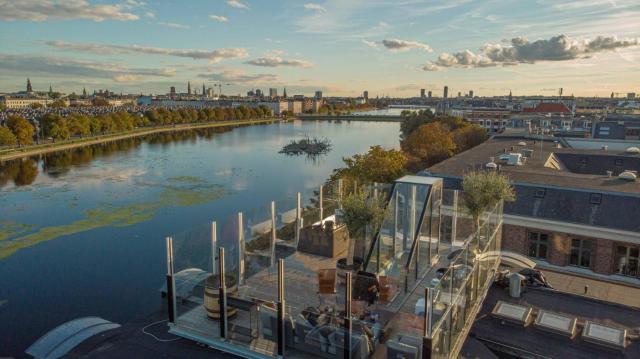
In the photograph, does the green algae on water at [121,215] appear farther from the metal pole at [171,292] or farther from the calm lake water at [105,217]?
the metal pole at [171,292]

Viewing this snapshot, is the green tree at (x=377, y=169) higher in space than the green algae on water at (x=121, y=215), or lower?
higher

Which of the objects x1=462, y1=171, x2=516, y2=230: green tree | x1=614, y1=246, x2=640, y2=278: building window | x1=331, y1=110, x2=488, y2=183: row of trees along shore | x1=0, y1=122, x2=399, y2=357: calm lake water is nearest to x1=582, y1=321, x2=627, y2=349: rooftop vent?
x1=462, y1=171, x2=516, y2=230: green tree

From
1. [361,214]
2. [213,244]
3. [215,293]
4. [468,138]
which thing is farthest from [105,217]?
[468,138]

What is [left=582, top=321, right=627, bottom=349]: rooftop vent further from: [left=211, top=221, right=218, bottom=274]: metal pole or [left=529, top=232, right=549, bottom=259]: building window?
[left=211, top=221, right=218, bottom=274]: metal pole

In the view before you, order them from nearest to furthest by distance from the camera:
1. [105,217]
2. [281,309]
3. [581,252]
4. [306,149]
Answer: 1. [281,309]
2. [581,252]
3. [105,217]
4. [306,149]

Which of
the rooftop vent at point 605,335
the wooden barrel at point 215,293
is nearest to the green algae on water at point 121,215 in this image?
the wooden barrel at point 215,293

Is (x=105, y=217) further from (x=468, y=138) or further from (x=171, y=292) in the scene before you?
(x=468, y=138)
